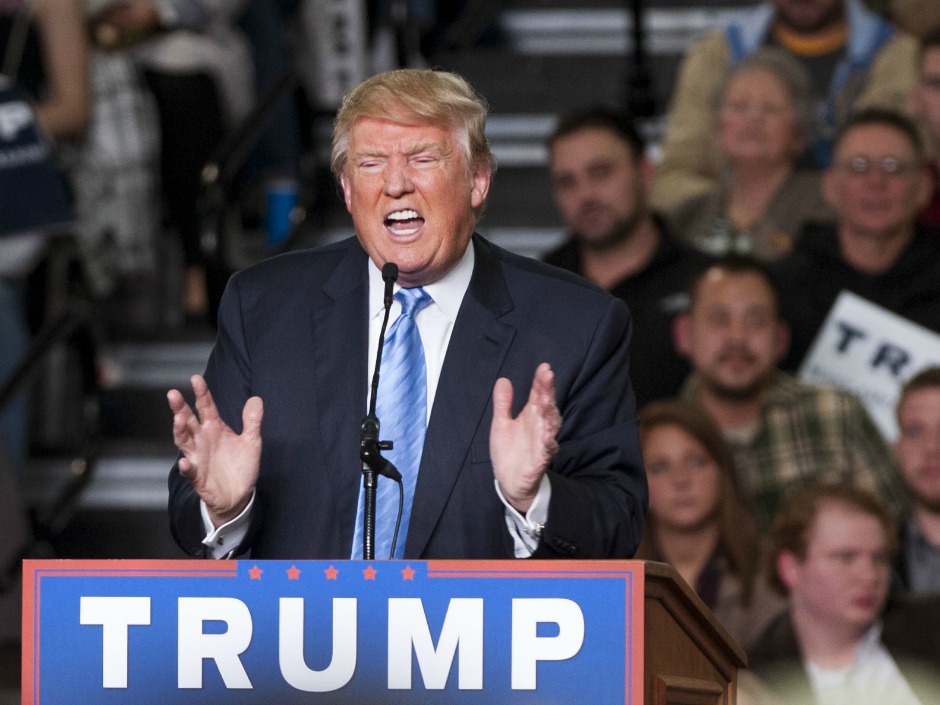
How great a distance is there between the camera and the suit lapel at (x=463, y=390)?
2941 millimetres

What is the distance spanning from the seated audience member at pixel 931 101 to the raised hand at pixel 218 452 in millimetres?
3786

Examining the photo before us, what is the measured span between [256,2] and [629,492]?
15.8 feet

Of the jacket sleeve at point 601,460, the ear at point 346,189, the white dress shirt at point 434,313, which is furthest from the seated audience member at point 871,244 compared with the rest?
the ear at point 346,189

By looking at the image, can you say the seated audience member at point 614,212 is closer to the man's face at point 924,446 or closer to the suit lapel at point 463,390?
the man's face at point 924,446

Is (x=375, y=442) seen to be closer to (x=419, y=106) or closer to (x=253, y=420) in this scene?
(x=253, y=420)

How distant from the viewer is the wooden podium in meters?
2.63

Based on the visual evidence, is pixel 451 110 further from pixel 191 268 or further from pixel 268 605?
pixel 191 268

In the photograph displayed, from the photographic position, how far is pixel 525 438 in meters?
2.74

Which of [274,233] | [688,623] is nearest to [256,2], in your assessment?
[274,233]

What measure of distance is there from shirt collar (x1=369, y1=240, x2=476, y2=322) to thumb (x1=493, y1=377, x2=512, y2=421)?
340 millimetres

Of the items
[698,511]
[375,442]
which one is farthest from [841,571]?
[375,442]

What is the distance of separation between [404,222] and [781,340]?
9.88ft

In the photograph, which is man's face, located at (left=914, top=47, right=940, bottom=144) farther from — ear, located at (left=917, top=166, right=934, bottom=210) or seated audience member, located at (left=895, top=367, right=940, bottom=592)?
seated audience member, located at (left=895, top=367, right=940, bottom=592)

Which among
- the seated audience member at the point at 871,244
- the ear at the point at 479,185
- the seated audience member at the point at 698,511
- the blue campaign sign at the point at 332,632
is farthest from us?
the seated audience member at the point at 871,244
